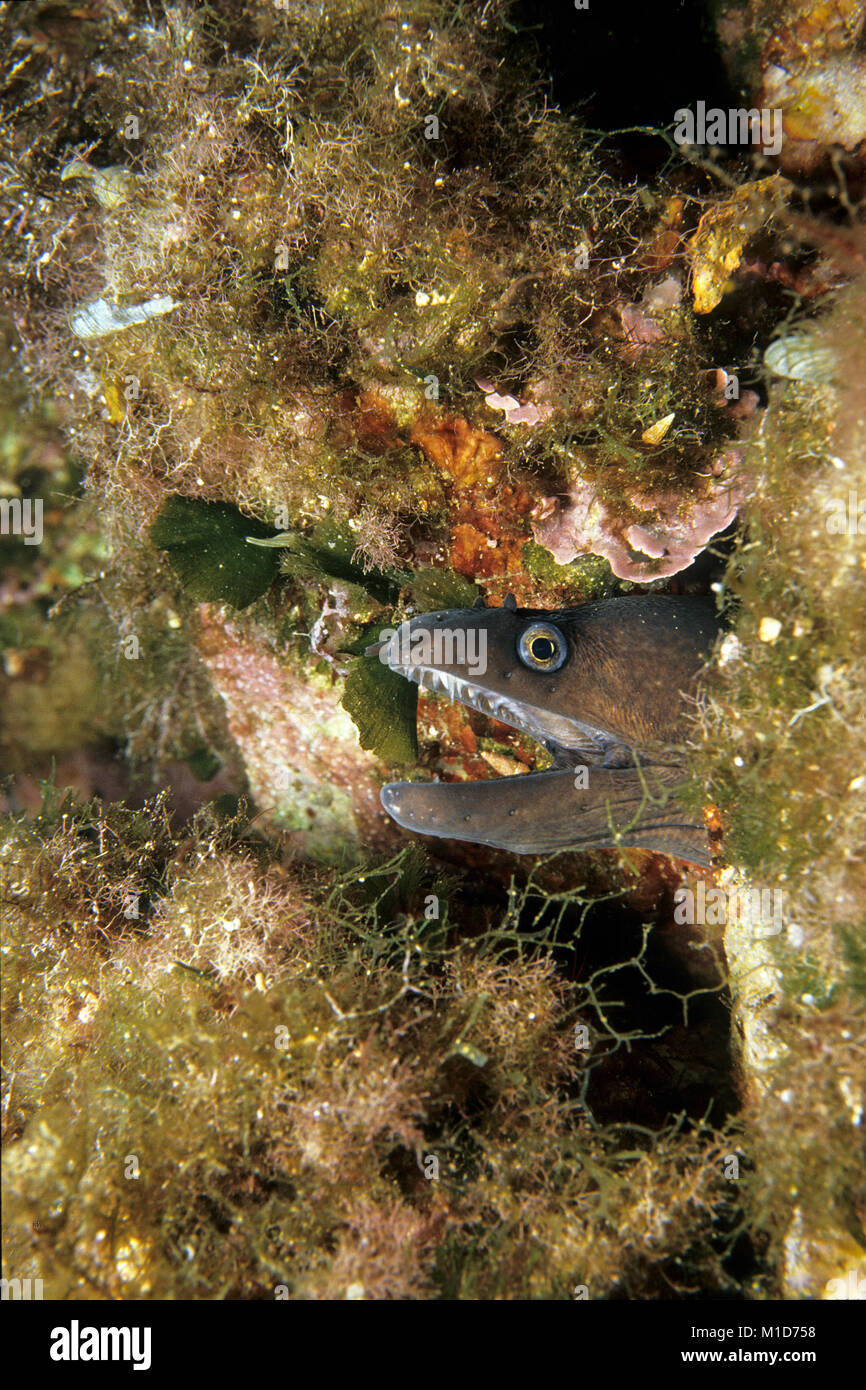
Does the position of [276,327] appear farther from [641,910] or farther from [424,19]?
[641,910]

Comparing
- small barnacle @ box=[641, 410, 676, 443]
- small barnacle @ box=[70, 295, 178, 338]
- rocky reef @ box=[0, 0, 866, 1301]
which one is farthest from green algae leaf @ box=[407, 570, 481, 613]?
small barnacle @ box=[70, 295, 178, 338]

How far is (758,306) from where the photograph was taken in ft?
9.33

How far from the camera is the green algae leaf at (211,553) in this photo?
3.39 m

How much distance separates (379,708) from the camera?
3.34 m

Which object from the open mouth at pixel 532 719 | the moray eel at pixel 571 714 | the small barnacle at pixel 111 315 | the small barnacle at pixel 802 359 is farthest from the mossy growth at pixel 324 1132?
the small barnacle at pixel 111 315

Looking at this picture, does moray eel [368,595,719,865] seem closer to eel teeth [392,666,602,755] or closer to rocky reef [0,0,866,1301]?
eel teeth [392,666,602,755]

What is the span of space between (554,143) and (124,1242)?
15.1ft

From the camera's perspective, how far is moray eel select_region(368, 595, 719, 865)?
2.70 m

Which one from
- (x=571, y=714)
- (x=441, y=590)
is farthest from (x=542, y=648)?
(x=441, y=590)

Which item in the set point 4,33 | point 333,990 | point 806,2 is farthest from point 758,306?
point 4,33

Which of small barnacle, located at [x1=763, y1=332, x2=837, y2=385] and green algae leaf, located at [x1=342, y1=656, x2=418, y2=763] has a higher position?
small barnacle, located at [x1=763, y1=332, x2=837, y2=385]

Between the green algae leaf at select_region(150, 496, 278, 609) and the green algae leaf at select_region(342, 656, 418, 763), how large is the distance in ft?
2.55

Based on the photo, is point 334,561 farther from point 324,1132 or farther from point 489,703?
point 324,1132

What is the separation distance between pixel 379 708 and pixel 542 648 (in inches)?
39.1
